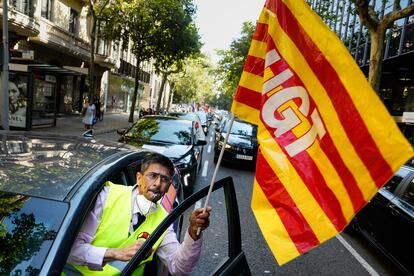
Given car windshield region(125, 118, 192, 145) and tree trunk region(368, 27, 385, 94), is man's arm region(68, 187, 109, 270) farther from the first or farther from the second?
tree trunk region(368, 27, 385, 94)

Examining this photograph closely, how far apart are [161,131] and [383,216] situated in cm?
485

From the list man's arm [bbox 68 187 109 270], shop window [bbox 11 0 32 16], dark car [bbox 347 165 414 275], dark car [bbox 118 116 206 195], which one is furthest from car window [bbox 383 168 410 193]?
shop window [bbox 11 0 32 16]

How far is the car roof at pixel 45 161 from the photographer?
6.96ft

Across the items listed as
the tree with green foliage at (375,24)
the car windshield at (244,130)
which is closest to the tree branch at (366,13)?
the tree with green foliage at (375,24)

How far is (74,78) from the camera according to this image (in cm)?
2812

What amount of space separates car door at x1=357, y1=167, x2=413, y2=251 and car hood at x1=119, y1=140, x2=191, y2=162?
342 centimetres

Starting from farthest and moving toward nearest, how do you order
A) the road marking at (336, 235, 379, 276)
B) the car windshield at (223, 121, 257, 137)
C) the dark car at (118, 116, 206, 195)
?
the car windshield at (223, 121, 257, 137), the dark car at (118, 116, 206, 195), the road marking at (336, 235, 379, 276)

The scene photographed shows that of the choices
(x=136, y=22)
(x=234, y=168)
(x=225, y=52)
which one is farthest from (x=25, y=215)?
(x=225, y=52)

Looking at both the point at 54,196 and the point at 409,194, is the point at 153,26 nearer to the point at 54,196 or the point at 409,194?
the point at 409,194

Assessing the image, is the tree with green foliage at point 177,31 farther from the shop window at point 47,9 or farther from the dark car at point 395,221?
the dark car at point 395,221

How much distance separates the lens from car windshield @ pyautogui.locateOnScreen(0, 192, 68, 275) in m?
1.83

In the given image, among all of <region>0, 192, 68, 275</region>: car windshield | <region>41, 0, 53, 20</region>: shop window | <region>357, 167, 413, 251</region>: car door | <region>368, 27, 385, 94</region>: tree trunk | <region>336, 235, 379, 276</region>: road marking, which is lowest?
<region>336, 235, 379, 276</region>: road marking

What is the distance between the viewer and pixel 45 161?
2498 millimetres

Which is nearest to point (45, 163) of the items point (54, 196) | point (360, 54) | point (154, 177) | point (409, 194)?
point (54, 196)
